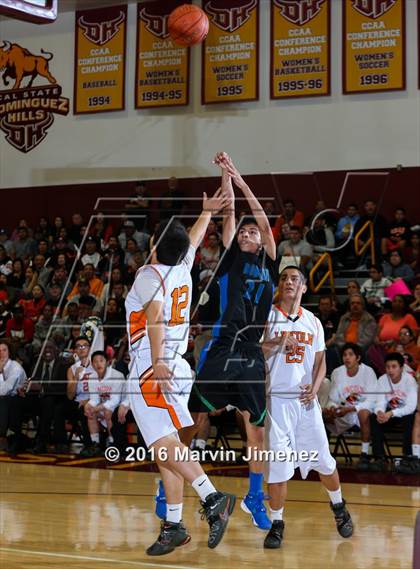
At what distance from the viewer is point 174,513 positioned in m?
5.62

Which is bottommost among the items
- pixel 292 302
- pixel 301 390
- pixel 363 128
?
pixel 301 390

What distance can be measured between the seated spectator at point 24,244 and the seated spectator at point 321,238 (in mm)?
5662

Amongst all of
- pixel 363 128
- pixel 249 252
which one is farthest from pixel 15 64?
pixel 249 252

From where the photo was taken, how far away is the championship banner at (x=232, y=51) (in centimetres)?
1686

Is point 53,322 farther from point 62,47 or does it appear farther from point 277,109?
point 62,47

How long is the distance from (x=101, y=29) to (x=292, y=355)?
13.5 metres

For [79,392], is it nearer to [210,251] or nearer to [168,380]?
[210,251]

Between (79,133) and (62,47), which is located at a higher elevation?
(62,47)

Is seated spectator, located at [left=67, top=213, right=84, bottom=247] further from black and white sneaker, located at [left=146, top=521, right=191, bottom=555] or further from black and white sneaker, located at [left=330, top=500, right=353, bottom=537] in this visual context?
black and white sneaker, located at [left=146, top=521, right=191, bottom=555]

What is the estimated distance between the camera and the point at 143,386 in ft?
18.1

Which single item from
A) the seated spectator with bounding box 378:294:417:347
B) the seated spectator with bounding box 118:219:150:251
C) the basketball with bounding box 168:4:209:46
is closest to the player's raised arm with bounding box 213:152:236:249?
the basketball with bounding box 168:4:209:46

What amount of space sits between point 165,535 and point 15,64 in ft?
50.7

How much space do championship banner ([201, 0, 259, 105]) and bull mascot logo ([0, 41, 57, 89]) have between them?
3816 mm

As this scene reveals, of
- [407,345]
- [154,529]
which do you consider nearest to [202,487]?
[154,529]
